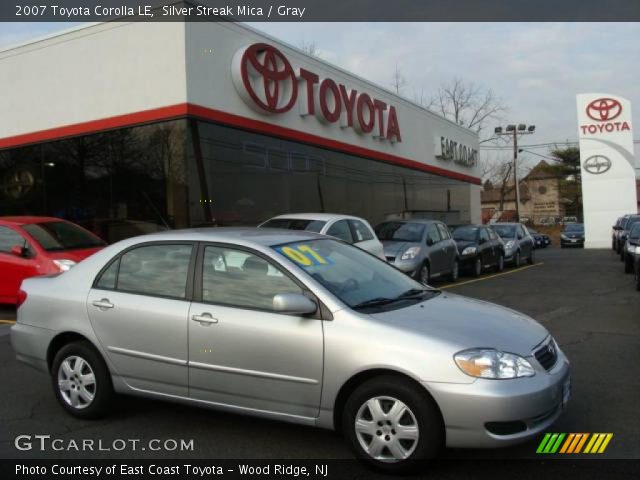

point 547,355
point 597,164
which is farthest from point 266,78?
point 597,164

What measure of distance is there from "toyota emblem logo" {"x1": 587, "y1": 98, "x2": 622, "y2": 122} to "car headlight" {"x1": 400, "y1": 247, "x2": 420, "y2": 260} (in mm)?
23278

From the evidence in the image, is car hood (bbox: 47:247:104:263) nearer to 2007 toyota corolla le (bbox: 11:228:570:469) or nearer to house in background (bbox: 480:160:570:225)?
2007 toyota corolla le (bbox: 11:228:570:469)

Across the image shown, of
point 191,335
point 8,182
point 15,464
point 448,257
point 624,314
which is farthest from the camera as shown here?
point 8,182

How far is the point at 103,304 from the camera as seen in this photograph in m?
4.87

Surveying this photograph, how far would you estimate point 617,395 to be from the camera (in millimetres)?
5387

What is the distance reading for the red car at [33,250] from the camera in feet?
31.8

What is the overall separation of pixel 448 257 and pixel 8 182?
11490 mm

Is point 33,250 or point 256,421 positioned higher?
point 33,250

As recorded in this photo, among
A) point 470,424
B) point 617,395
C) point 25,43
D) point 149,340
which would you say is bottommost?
point 617,395

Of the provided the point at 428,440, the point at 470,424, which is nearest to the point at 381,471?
the point at 428,440

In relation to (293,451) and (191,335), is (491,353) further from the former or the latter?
(191,335)

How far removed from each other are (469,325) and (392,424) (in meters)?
0.80

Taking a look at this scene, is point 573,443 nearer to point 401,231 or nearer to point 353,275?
point 353,275

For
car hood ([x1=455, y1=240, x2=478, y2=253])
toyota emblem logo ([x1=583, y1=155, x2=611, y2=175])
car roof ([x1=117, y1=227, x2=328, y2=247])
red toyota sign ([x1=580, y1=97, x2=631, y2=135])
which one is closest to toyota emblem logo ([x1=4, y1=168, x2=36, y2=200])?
car hood ([x1=455, y1=240, x2=478, y2=253])
